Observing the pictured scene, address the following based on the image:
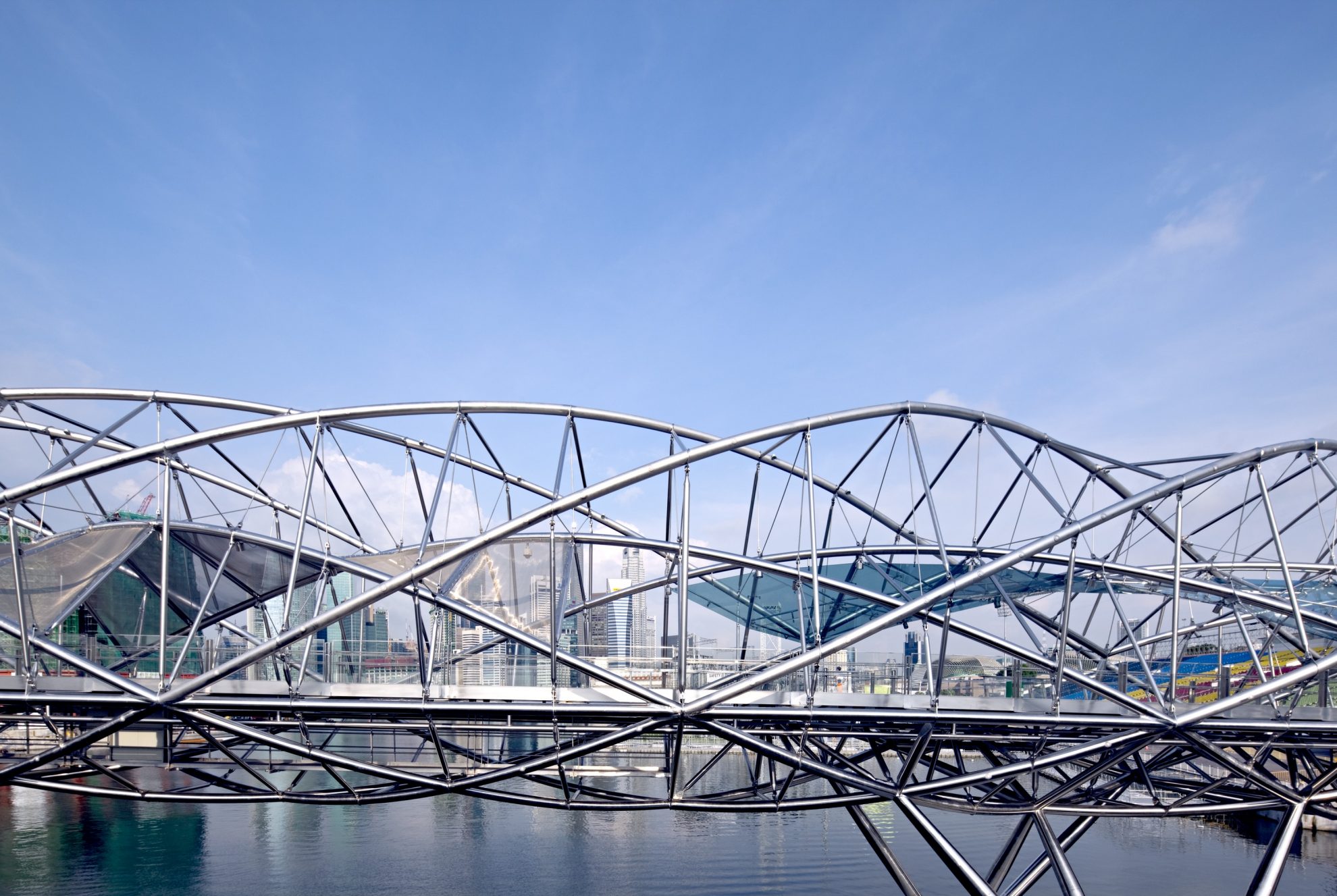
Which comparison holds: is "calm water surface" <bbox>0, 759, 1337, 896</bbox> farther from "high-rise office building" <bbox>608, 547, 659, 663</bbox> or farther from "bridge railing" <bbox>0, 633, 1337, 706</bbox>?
"bridge railing" <bbox>0, 633, 1337, 706</bbox>

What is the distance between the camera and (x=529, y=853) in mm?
55156

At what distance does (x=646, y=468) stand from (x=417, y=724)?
9932mm

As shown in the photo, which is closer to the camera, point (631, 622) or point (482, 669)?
point (482, 669)

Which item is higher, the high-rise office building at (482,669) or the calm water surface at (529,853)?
the high-rise office building at (482,669)

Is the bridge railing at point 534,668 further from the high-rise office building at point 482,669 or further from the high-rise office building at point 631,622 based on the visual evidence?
the high-rise office building at point 631,622

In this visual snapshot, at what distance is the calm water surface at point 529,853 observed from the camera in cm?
4625

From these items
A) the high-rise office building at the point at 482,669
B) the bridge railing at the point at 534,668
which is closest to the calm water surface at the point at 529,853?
the bridge railing at the point at 534,668

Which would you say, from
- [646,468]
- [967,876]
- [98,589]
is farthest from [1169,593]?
[98,589]

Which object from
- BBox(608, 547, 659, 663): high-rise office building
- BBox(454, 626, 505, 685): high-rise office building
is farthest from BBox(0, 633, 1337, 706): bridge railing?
BBox(608, 547, 659, 663): high-rise office building

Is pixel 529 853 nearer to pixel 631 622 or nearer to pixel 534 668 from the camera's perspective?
pixel 631 622

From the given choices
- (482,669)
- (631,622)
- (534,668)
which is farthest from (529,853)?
(534,668)

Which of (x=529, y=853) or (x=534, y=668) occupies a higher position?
(x=534, y=668)

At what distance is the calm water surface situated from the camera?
46.2 m

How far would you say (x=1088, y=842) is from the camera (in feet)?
210
